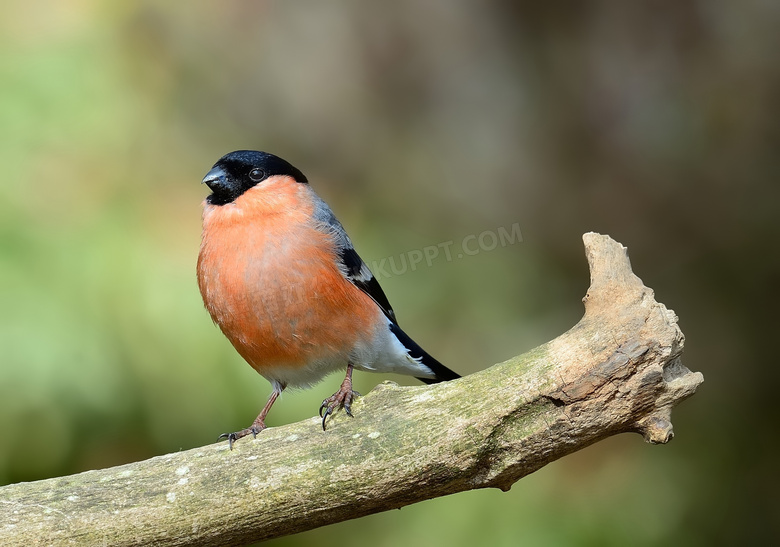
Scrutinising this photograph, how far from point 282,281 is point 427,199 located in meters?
3.24

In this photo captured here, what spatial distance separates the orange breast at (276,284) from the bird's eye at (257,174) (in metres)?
0.05

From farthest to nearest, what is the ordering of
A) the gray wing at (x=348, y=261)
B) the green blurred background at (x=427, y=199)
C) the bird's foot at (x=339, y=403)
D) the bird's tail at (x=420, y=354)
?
the green blurred background at (x=427, y=199) → the bird's tail at (x=420, y=354) → the gray wing at (x=348, y=261) → the bird's foot at (x=339, y=403)

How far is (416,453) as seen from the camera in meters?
2.83

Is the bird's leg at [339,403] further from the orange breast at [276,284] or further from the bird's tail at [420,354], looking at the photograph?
the bird's tail at [420,354]

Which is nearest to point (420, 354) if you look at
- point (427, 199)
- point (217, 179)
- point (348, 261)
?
point (348, 261)

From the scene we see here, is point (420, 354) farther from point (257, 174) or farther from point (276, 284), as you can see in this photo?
point (257, 174)

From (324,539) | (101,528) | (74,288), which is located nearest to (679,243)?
(324,539)

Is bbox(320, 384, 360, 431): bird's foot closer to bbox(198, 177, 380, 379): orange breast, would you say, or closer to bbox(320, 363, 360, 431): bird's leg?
bbox(320, 363, 360, 431): bird's leg

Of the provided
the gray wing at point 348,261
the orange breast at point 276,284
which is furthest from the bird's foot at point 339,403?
the gray wing at point 348,261

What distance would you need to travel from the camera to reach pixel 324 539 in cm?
456

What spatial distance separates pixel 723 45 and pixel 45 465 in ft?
19.1

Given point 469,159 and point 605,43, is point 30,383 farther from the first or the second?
point 605,43

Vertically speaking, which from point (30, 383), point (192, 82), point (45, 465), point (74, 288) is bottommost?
point (45, 465)

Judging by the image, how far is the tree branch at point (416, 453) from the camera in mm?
2695
